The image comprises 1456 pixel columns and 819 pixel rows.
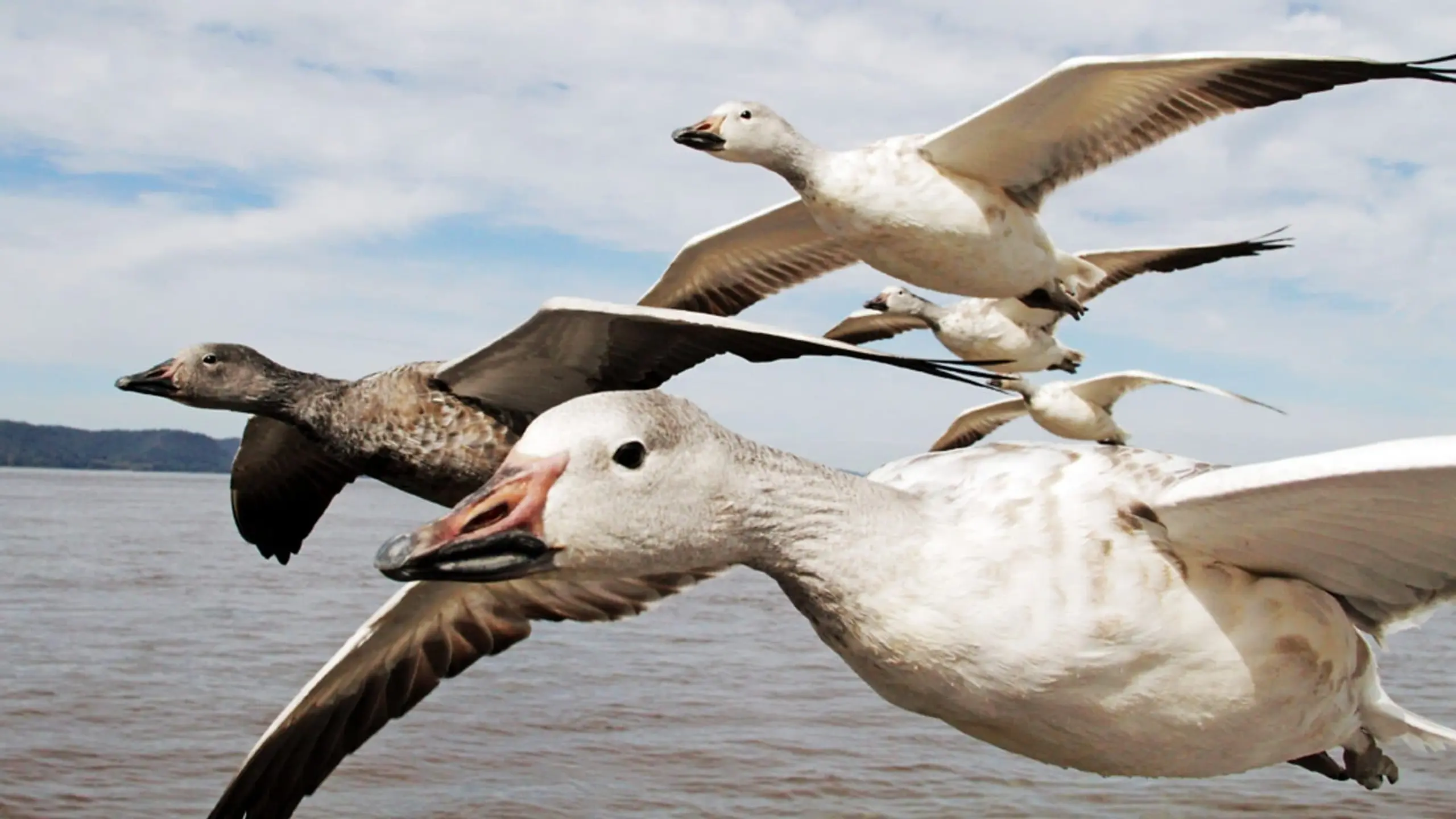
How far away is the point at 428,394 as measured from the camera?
253 inches

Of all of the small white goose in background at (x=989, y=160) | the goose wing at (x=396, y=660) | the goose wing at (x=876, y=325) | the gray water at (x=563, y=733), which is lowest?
the gray water at (x=563, y=733)

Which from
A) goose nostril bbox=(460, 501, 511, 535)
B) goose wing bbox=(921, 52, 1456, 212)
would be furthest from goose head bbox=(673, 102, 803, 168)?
goose nostril bbox=(460, 501, 511, 535)

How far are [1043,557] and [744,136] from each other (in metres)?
5.40

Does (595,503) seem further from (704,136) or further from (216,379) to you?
(704,136)

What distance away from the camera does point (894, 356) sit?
3.26m

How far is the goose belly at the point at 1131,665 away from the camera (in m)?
3.32

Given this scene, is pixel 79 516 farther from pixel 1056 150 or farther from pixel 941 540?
pixel 941 540

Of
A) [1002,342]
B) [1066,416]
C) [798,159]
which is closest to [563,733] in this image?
[1002,342]

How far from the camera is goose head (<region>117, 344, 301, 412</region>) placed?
7.44 metres

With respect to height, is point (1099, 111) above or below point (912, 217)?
above

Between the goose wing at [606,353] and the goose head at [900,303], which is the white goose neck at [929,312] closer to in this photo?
the goose head at [900,303]

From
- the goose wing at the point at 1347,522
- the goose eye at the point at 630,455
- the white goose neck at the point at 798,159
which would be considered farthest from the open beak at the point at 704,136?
the goose eye at the point at 630,455

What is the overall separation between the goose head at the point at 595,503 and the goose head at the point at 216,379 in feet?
15.9

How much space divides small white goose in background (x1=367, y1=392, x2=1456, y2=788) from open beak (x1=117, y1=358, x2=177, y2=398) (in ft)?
17.0
